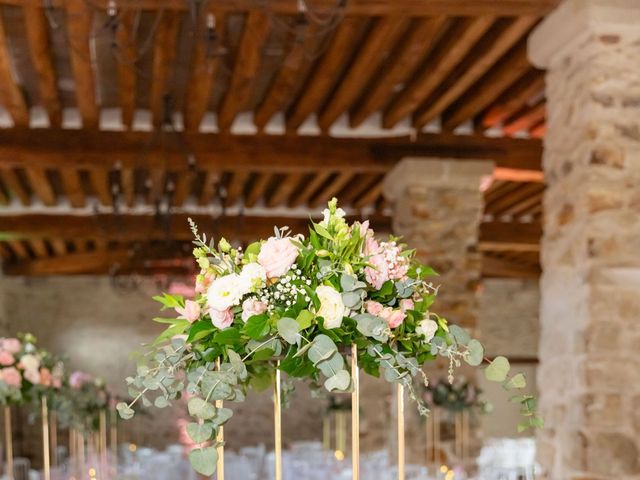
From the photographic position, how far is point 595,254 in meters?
4.37

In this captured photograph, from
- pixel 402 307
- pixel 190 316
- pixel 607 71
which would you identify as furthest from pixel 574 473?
pixel 190 316

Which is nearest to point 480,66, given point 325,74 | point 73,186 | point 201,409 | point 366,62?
point 366,62

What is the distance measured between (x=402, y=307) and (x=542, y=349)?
2.91 m

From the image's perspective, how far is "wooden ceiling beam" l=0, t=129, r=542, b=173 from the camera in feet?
25.4

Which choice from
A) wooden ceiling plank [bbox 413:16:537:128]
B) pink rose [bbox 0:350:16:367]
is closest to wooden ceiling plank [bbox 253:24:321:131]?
wooden ceiling plank [bbox 413:16:537:128]

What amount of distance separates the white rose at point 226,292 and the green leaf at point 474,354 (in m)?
0.54

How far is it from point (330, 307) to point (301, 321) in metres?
0.08

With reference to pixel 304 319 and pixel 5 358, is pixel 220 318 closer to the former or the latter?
pixel 304 319

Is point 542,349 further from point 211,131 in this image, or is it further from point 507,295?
point 507,295

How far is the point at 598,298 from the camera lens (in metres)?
4.32

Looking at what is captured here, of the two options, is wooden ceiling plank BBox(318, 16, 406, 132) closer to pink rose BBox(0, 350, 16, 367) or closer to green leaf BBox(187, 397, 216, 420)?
pink rose BBox(0, 350, 16, 367)

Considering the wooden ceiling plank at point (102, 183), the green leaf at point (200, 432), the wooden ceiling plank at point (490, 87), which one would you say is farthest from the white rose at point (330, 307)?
the wooden ceiling plank at point (102, 183)

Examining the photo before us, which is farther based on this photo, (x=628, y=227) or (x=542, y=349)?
(x=542, y=349)

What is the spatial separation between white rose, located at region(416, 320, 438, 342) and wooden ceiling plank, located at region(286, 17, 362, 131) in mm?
3405
